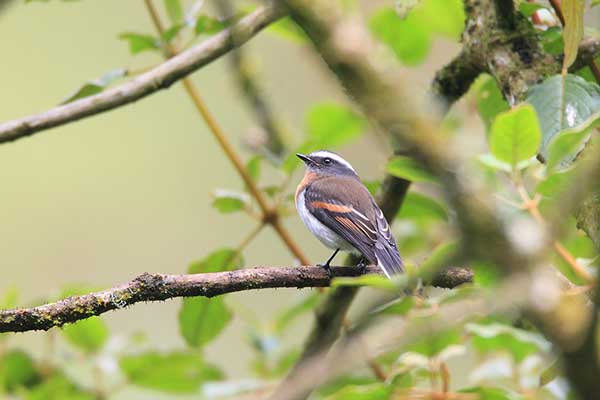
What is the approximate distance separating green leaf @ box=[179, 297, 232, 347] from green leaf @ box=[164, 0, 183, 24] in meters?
0.93

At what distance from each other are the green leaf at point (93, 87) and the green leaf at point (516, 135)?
4.23ft

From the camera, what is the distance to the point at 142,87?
7.93 feet

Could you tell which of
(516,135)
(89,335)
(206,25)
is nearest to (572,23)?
(516,135)

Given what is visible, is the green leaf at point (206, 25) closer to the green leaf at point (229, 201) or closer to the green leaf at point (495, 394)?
the green leaf at point (229, 201)

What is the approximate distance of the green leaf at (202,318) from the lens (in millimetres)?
2596

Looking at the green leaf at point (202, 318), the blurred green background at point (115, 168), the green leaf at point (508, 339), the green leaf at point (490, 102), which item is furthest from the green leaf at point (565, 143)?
the blurred green background at point (115, 168)

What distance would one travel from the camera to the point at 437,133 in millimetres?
476

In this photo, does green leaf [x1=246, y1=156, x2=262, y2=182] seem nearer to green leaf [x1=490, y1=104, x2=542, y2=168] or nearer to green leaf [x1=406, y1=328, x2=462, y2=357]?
green leaf [x1=406, y1=328, x2=462, y2=357]

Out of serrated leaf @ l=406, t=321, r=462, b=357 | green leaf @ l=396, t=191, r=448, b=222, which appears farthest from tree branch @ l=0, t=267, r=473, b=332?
green leaf @ l=396, t=191, r=448, b=222

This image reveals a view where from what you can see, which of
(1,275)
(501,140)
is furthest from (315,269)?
(1,275)

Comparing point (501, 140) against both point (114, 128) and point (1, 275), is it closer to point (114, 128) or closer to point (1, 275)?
point (1, 275)

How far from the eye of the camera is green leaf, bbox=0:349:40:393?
274 cm

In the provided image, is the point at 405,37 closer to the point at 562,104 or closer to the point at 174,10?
the point at 174,10

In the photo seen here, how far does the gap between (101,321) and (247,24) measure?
42.5 inches
